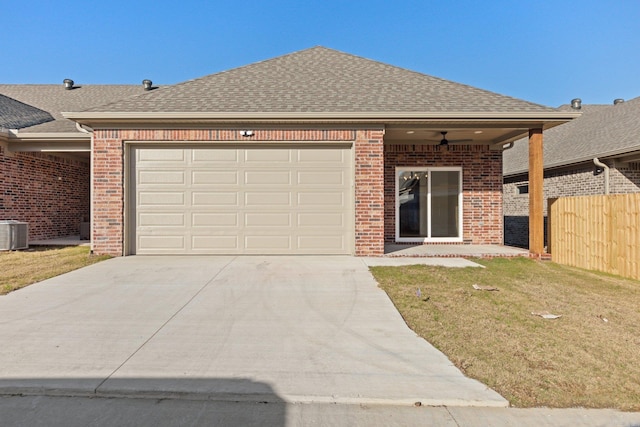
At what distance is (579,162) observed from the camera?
11.1 meters

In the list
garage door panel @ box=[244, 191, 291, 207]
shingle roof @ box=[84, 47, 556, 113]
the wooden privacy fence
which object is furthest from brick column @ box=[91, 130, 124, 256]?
the wooden privacy fence

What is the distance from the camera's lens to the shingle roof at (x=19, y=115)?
11.0 m

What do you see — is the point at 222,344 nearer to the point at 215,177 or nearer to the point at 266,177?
the point at 266,177

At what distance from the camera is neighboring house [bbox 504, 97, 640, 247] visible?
10.4 metres

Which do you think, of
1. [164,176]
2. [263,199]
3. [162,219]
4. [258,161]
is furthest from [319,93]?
[162,219]

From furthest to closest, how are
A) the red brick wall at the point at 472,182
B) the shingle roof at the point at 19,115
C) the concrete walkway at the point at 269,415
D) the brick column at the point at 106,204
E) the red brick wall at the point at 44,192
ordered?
the shingle roof at the point at 19,115 → the red brick wall at the point at 472,182 → the red brick wall at the point at 44,192 → the brick column at the point at 106,204 → the concrete walkway at the point at 269,415

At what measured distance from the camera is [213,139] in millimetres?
8305

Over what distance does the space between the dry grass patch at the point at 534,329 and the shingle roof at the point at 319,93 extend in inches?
160

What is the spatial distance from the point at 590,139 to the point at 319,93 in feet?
32.4

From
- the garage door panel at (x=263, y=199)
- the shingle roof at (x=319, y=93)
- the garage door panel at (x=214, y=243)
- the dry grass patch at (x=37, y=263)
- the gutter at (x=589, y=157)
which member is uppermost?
the shingle roof at (x=319, y=93)

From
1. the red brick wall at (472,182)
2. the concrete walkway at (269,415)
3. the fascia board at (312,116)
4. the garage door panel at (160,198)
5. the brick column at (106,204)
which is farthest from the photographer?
the red brick wall at (472,182)

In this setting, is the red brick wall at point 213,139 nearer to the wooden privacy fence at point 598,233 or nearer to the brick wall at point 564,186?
the wooden privacy fence at point 598,233

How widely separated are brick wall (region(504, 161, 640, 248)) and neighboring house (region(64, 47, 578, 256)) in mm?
4034

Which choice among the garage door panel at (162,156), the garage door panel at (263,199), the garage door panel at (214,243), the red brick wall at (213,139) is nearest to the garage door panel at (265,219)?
the garage door panel at (263,199)
